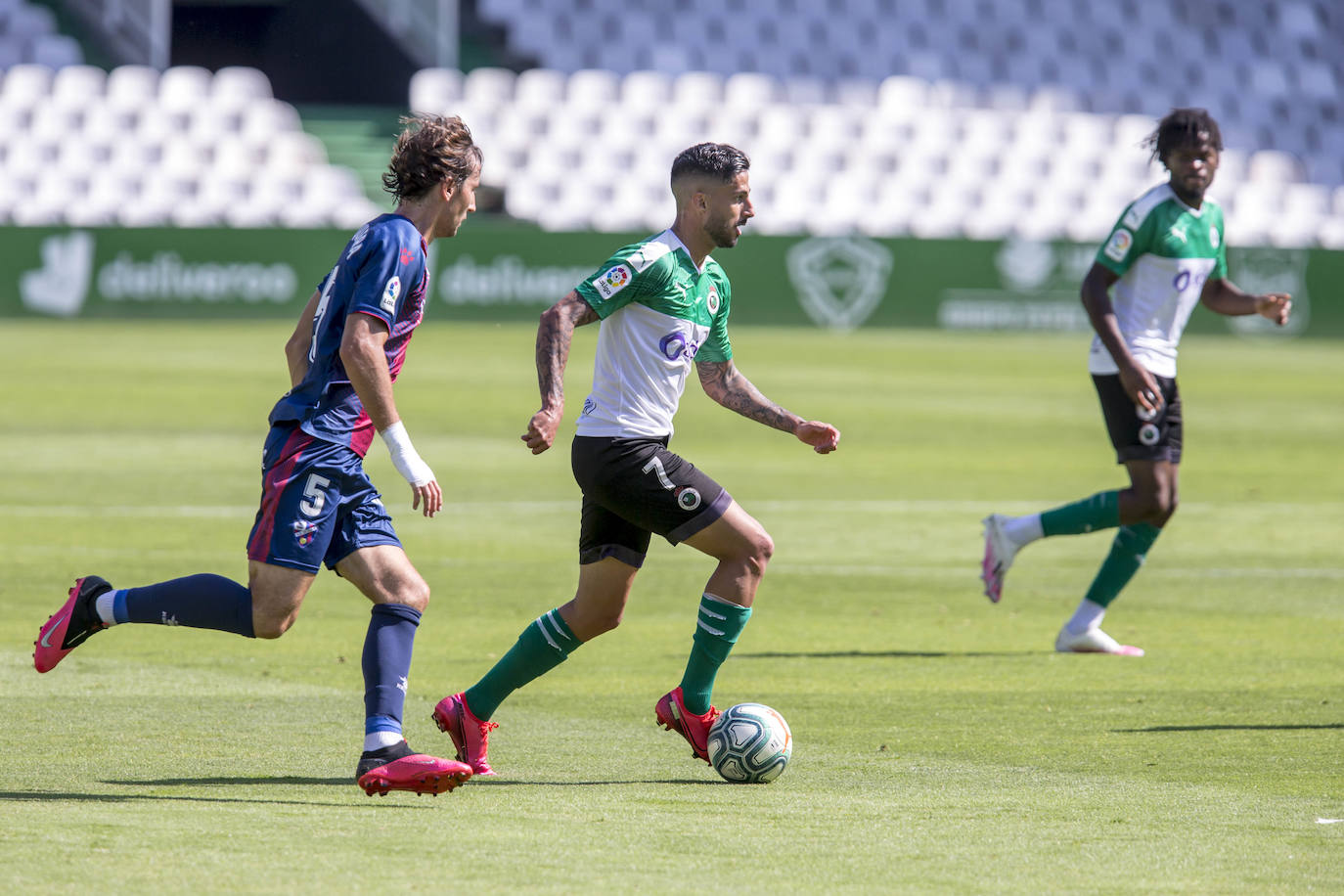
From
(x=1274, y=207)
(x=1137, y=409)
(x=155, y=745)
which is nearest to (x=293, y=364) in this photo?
(x=155, y=745)

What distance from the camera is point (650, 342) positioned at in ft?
19.0

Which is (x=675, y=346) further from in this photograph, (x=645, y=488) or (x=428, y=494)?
(x=428, y=494)

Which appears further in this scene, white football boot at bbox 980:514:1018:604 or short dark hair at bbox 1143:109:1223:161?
white football boot at bbox 980:514:1018:604

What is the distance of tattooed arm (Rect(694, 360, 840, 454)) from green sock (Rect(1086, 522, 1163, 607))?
2491 mm

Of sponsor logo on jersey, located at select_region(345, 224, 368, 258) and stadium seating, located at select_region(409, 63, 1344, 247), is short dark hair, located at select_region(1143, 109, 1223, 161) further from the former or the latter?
stadium seating, located at select_region(409, 63, 1344, 247)

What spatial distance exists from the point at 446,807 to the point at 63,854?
110 centimetres

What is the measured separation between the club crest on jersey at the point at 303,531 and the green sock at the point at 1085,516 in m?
4.10

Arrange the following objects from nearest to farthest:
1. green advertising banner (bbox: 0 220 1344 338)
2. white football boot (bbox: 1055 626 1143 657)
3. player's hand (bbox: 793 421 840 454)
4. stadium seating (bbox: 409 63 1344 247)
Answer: player's hand (bbox: 793 421 840 454) < white football boot (bbox: 1055 626 1143 657) < green advertising banner (bbox: 0 220 1344 338) < stadium seating (bbox: 409 63 1344 247)

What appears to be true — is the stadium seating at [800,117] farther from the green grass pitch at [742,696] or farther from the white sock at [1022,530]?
the white sock at [1022,530]

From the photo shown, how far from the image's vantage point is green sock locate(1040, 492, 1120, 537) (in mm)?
8328

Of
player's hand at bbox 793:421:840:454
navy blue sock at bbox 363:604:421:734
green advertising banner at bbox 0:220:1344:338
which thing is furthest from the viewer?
green advertising banner at bbox 0:220:1344:338

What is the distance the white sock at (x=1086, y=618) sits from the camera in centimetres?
809

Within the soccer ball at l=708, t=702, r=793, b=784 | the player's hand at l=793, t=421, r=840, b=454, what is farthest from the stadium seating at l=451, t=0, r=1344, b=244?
the soccer ball at l=708, t=702, r=793, b=784

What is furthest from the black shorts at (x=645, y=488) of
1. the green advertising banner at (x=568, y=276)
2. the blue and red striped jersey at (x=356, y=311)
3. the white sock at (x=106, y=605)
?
the green advertising banner at (x=568, y=276)
